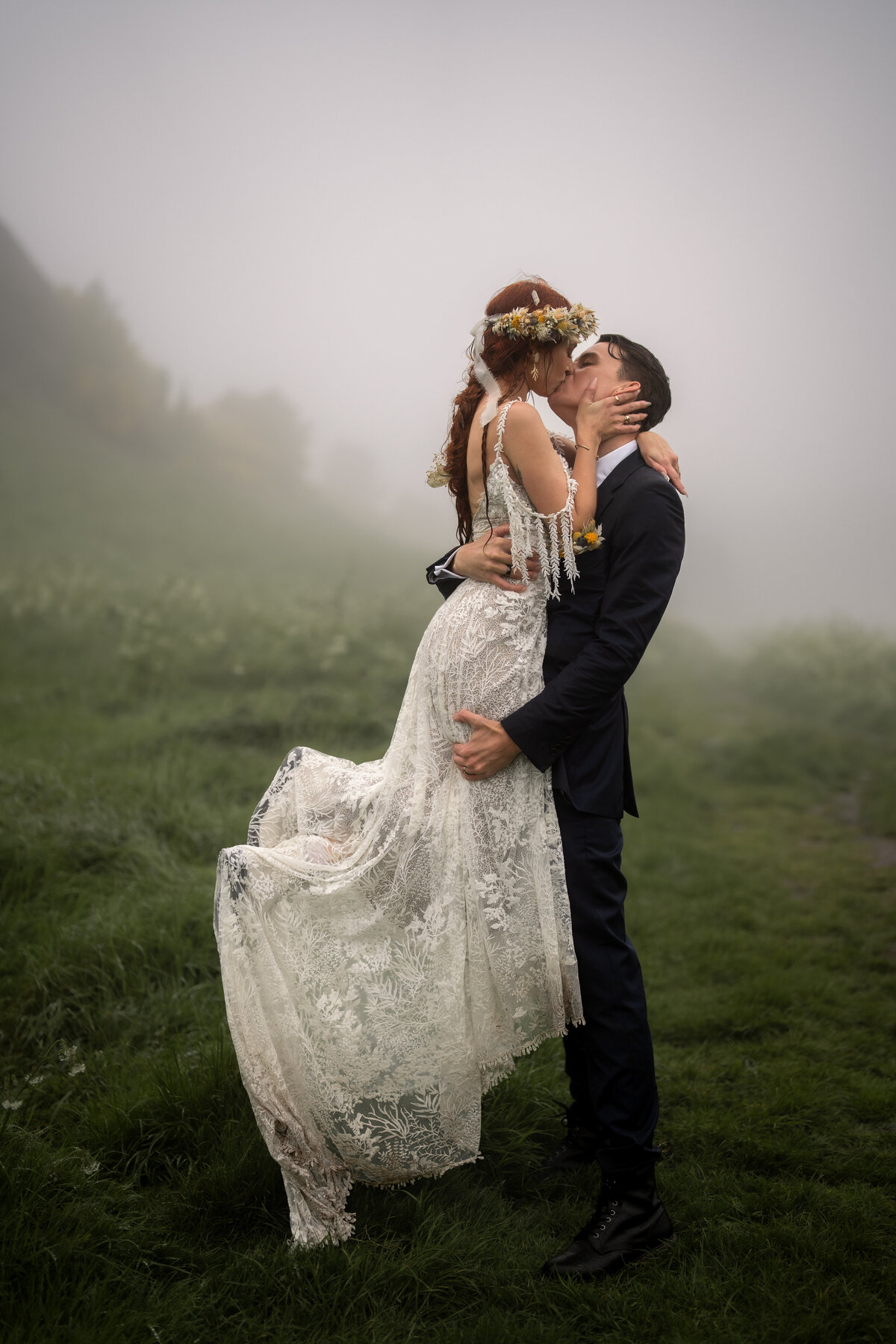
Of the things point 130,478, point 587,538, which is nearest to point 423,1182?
point 587,538

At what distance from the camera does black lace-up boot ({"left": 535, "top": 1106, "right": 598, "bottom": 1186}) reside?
2.66m

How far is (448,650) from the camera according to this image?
2404mm

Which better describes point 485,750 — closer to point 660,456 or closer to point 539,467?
point 539,467

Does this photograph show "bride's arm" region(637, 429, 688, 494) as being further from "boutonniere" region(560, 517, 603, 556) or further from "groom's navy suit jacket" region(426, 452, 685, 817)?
"boutonniere" region(560, 517, 603, 556)

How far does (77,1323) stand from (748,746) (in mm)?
8162

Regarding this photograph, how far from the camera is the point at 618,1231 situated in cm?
228

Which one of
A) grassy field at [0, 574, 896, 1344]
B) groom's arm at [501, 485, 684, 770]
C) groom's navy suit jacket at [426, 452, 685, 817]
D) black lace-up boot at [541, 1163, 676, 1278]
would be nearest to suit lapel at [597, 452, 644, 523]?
groom's navy suit jacket at [426, 452, 685, 817]

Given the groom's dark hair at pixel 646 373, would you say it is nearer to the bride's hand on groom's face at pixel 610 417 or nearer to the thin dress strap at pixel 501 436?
the bride's hand on groom's face at pixel 610 417

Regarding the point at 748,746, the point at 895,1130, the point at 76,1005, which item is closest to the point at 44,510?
the point at 748,746

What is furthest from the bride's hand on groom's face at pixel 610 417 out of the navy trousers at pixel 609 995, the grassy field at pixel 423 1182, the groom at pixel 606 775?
the grassy field at pixel 423 1182

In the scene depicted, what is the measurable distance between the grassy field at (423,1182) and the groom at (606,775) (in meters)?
0.18

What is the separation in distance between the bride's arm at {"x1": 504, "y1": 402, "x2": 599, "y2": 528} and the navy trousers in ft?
2.58

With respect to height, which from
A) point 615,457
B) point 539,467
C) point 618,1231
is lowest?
point 618,1231

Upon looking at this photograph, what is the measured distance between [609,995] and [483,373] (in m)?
1.75
